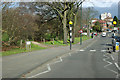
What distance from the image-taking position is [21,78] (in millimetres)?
Answer: 8898

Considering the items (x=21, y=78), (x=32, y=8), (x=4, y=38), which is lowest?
(x=21, y=78)

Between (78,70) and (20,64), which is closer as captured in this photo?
(78,70)

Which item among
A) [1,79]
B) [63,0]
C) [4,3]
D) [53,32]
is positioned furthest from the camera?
[53,32]

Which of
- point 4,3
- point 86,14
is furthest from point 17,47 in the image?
point 86,14

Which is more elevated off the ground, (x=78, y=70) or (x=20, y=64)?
(x=20, y=64)

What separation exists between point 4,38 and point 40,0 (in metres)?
14.1

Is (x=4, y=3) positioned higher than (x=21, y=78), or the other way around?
(x=4, y=3)

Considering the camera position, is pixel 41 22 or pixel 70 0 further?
pixel 41 22

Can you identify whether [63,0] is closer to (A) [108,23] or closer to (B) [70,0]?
(B) [70,0]

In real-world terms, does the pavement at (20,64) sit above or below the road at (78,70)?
above

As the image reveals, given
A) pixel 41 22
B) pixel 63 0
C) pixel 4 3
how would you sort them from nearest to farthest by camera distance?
pixel 4 3 < pixel 63 0 < pixel 41 22

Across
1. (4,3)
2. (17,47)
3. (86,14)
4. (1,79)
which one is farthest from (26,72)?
(86,14)

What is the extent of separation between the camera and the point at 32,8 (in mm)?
37688

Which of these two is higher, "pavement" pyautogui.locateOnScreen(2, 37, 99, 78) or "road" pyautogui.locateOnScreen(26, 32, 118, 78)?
"pavement" pyautogui.locateOnScreen(2, 37, 99, 78)
